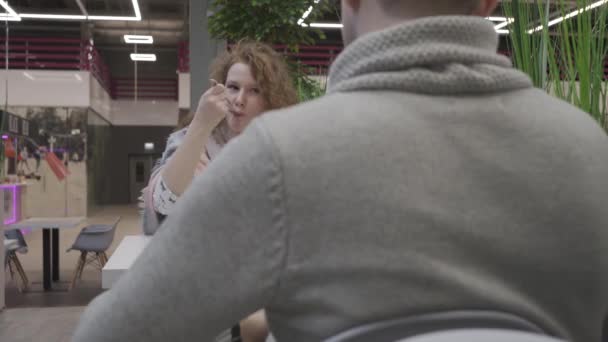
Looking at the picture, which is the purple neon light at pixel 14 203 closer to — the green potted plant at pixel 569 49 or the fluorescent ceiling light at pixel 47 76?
the fluorescent ceiling light at pixel 47 76

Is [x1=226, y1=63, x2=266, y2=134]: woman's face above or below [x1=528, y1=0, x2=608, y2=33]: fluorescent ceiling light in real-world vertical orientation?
below

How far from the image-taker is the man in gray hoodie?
0.55 metres

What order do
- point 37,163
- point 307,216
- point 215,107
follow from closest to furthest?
point 307,216 → point 215,107 → point 37,163

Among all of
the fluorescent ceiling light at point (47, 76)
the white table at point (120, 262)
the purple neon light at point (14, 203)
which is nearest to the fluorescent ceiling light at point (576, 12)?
the white table at point (120, 262)

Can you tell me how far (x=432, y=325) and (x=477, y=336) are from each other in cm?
6

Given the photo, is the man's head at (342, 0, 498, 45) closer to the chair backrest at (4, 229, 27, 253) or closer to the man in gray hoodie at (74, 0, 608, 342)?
the man in gray hoodie at (74, 0, 608, 342)

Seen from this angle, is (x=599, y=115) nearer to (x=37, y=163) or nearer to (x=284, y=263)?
(x=284, y=263)

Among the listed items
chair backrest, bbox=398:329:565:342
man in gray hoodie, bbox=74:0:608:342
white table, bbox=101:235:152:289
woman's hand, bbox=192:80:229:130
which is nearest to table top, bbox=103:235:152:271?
white table, bbox=101:235:152:289

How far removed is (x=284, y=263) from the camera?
1.84ft

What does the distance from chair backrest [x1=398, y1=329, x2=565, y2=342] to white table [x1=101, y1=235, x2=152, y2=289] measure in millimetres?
1138

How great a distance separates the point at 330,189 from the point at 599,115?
118 centimetres

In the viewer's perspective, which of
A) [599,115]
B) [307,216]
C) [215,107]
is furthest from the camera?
[215,107]

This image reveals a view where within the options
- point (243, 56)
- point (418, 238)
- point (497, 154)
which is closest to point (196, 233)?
point (418, 238)

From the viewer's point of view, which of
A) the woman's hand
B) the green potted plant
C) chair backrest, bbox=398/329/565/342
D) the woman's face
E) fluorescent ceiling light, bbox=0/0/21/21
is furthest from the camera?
fluorescent ceiling light, bbox=0/0/21/21
